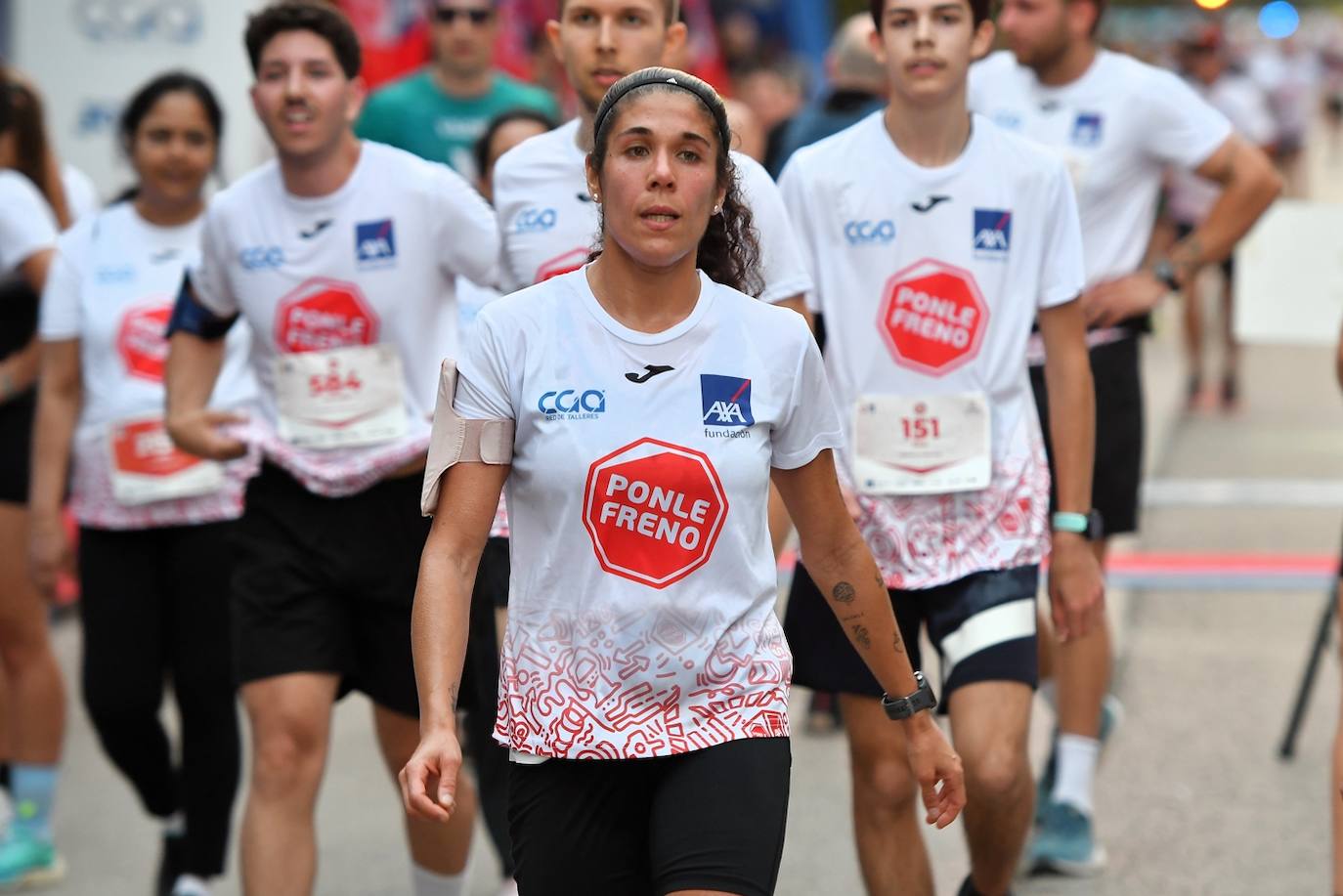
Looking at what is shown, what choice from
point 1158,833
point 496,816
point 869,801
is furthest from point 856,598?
point 1158,833

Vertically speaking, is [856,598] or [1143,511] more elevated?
[856,598]

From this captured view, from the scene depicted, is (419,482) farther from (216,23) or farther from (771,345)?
(216,23)

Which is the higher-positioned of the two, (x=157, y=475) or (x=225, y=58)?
(x=225, y=58)

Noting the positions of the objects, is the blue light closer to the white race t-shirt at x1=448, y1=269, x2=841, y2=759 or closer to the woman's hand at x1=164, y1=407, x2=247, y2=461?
the woman's hand at x1=164, y1=407, x2=247, y2=461

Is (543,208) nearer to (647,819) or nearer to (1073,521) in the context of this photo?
(1073,521)

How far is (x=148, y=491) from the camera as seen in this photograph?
580cm

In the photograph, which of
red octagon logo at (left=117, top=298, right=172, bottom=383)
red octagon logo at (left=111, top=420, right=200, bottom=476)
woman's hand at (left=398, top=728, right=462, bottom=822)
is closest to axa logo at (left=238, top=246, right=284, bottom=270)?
red octagon logo at (left=111, top=420, right=200, bottom=476)

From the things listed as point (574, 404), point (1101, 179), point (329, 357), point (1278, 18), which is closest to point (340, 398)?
point (329, 357)

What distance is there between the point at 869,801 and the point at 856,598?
1030 millimetres

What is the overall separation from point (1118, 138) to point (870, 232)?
1.52m

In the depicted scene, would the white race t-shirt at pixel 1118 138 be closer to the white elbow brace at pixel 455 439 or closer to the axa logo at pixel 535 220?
the axa logo at pixel 535 220

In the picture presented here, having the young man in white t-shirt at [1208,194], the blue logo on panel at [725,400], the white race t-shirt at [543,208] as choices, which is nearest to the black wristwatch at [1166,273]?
the white race t-shirt at [543,208]

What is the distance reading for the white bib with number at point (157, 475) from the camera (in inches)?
228

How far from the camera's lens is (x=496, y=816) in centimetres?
552
